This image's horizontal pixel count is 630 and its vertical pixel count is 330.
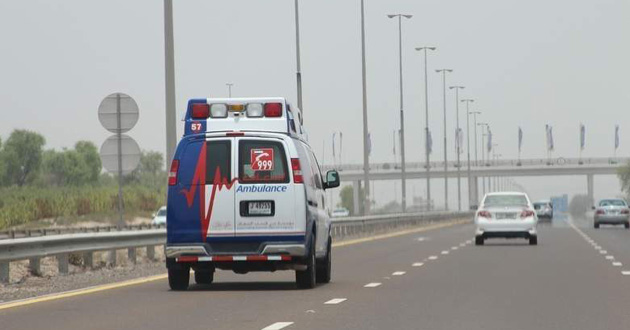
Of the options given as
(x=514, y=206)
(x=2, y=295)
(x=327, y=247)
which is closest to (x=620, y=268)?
(x=327, y=247)

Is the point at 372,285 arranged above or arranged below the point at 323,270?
below

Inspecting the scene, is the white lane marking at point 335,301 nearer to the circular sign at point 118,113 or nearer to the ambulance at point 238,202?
the ambulance at point 238,202

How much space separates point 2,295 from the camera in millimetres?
18781

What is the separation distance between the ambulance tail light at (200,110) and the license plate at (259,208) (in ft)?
4.78

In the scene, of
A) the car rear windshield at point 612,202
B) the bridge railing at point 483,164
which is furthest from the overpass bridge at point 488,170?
the car rear windshield at point 612,202

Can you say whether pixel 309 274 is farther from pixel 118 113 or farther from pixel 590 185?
pixel 590 185

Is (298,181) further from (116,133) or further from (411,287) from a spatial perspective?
(116,133)

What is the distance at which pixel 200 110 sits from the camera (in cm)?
2014

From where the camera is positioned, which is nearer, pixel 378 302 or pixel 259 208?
pixel 378 302

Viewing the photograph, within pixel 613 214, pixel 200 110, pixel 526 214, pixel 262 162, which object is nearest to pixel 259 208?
pixel 262 162

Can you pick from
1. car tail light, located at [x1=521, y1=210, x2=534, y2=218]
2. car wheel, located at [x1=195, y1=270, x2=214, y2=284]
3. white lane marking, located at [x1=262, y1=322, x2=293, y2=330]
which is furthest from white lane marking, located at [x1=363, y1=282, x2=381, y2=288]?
car tail light, located at [x1=521, y1=210, x2=534, y2=218]

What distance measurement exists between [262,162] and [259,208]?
23.6 inches

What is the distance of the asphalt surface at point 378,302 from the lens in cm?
1428

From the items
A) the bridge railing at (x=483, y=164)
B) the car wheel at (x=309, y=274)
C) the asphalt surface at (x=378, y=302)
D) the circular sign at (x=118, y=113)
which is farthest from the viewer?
the bridge railing at (x=483, y=164)
